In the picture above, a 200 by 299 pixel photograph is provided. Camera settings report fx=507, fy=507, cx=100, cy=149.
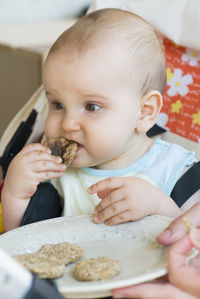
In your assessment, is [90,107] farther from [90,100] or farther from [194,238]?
[194,238]

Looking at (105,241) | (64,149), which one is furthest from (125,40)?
(105,241)

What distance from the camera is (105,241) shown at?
0.89 metres

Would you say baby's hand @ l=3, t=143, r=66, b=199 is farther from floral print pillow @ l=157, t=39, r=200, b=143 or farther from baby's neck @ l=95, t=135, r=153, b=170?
floral print pillow @ l=157, t=39, r=200, b=143

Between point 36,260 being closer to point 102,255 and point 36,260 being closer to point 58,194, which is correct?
point 102,255

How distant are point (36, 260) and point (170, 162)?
463 mm

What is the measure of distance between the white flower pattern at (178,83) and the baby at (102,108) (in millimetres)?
184

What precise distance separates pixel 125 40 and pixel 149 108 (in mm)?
155

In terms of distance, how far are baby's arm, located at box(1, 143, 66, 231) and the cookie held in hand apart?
1 cm

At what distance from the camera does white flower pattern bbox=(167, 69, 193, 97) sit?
126 cm

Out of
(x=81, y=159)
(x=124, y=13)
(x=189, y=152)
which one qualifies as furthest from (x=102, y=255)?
(x=124, y=13)

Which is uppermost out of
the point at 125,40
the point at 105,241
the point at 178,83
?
the point at 125,40

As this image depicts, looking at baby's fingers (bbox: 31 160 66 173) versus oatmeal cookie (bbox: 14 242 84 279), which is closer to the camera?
oatmeal cookie (bbox: 14 242 84 279)

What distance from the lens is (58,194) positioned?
1134 millimetres

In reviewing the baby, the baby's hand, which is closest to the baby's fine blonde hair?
the baby
